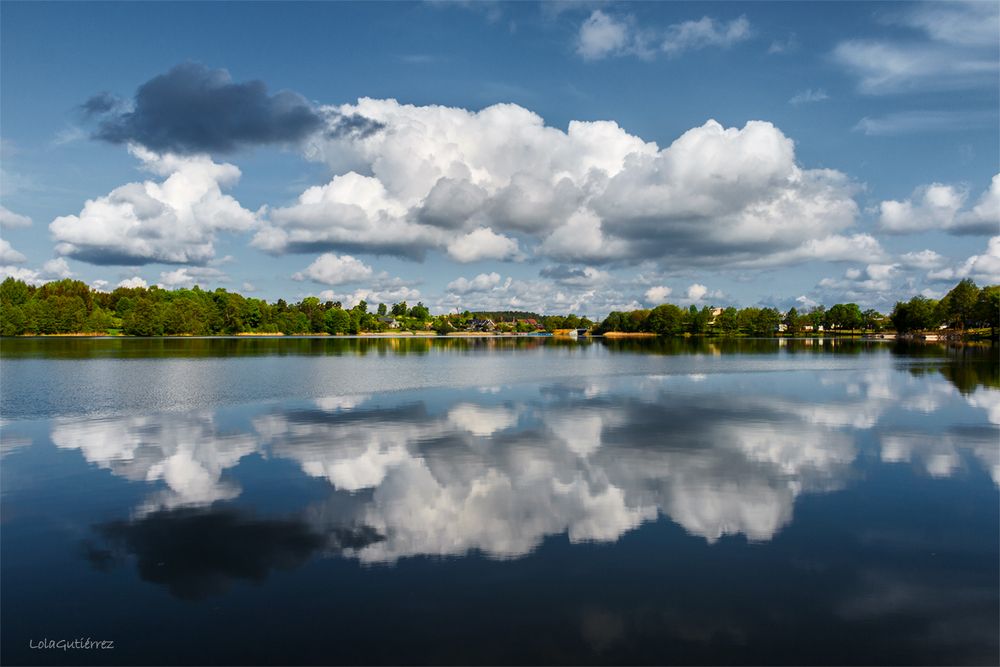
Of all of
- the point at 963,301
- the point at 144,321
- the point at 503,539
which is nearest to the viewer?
the point at 503,539

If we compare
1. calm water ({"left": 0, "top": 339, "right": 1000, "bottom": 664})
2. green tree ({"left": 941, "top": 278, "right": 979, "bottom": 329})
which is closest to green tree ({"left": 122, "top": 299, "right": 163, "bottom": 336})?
calm water ({"left": 0, "top": 339, "right": 1000, "bottom": 664})

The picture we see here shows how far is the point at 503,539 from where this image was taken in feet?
45.0

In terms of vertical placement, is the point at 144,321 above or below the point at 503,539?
above

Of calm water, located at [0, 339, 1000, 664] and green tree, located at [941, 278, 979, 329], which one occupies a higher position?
green tree, located at [941, 278, 979, 329]

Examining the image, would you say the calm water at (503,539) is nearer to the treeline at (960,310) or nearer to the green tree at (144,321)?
the treeline at (960,310)

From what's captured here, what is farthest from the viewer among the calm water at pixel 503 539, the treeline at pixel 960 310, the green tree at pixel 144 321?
the green tree at pixel 144 321

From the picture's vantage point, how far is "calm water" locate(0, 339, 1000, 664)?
378 inches

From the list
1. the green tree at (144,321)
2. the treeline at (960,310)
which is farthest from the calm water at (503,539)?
the green tree at (144,321)

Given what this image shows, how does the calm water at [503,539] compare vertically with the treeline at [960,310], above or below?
below

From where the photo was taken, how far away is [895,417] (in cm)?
3134

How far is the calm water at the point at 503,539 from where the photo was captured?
9.59 m

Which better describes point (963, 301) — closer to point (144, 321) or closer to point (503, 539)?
point (503, 539)

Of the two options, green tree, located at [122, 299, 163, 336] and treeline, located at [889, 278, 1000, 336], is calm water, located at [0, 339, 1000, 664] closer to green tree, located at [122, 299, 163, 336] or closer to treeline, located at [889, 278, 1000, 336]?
treeline, located at [889, 278, 1000, 336]

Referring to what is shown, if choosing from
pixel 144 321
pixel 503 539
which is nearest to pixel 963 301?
pixel 503 539
